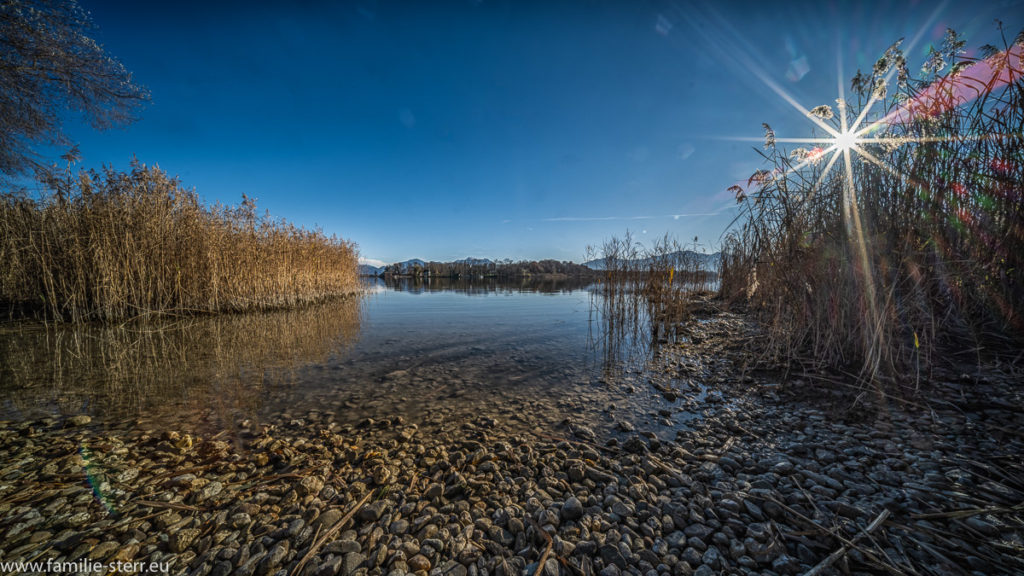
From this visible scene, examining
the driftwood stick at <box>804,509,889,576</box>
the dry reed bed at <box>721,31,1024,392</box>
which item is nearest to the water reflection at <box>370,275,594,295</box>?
the dry reed bed at <box>721,31,1024,392</box>

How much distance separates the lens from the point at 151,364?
16.2 feet

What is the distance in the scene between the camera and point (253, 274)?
10.9 meters

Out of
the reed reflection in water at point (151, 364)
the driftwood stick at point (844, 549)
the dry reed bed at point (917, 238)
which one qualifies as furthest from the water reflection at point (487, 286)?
the driftwood stick at point (844, 549)

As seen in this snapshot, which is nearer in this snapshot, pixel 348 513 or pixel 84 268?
pixel 348 513

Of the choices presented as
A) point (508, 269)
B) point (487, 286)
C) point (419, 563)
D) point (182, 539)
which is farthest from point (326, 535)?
point (508, 269)

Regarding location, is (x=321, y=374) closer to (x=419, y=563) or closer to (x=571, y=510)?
(x=419, y=563)

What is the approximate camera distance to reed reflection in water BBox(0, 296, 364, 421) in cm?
354

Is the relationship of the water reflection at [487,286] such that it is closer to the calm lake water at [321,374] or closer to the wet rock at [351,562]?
the calm lake water at [321,374]

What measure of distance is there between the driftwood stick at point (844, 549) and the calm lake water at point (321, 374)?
1656 mm

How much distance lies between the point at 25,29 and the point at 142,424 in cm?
907

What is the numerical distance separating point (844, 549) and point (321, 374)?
5473 millimetres

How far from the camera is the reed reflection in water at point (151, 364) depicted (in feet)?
11.6

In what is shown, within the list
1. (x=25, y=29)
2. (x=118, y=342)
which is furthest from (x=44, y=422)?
(x=25, y=29)

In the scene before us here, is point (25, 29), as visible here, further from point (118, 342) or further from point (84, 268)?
point (118, 342)
